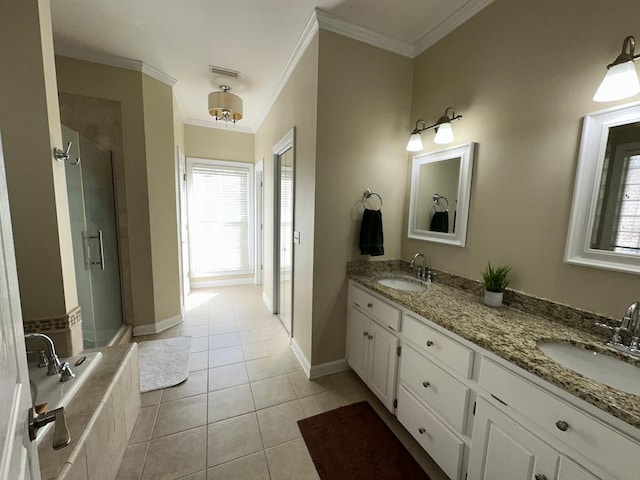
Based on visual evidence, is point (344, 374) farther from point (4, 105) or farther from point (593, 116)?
point (4, 105)

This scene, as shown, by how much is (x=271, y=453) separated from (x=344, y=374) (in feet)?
2.86

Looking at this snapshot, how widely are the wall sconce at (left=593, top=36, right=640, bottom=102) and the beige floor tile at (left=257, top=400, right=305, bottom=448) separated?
2326mm

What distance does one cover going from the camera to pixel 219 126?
4078 mm

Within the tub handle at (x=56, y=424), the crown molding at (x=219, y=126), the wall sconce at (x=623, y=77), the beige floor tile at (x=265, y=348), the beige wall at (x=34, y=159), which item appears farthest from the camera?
the crown molding at (x=219, y=126)

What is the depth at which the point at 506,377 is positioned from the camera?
1022mm

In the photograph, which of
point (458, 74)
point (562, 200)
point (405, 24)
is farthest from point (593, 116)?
point (405, 24)

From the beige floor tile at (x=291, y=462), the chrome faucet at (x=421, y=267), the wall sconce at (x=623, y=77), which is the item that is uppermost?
the wall sconce at (x=623, y=77)

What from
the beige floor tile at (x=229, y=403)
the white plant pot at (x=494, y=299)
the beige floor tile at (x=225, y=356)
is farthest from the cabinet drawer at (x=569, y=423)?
the beige floor tile at (x=225, y=356)

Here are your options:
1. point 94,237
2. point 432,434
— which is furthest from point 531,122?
point 94,237

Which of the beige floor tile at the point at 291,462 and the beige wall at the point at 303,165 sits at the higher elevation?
the beige wall at the point at 303,165

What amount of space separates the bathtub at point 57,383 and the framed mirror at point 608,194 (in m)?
2.54

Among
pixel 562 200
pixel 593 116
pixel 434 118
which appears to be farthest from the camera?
pixel 434 118

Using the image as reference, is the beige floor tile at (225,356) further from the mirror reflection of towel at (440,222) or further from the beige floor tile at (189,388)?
the mirror reflection of towel at (440,222)

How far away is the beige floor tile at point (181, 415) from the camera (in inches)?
64.7
